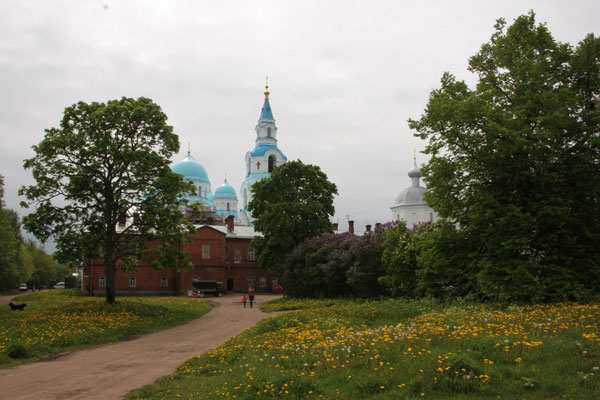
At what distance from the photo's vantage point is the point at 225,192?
90.8 m

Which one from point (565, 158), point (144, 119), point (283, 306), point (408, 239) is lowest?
point (283, 306)

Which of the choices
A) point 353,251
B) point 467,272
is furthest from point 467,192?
point 353,251

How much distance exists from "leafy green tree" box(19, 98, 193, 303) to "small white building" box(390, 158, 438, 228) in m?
50.0

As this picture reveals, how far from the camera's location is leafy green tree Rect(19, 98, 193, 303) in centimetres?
2461

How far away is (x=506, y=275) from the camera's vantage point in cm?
1756

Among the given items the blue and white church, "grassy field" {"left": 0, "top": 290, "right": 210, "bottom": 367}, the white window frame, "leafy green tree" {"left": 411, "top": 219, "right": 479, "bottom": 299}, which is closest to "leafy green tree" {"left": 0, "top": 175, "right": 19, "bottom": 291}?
"grassy field" {"left": 0, "top": 290, "right": 210, "bottom": 367}

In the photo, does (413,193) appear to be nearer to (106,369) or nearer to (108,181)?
(108,181)

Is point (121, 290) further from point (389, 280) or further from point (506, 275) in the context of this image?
point (506, 275)

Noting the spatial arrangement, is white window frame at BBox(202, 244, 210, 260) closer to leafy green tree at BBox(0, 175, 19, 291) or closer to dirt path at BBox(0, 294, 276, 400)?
leafy green tree at BBox(0, 175, 19, 291)

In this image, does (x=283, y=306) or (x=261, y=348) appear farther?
(x=283, y=306)

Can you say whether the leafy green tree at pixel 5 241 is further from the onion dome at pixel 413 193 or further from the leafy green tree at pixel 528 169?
the onion dome at pixel 413 193

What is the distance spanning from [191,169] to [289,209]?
1821 inches

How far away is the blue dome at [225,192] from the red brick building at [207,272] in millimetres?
28825

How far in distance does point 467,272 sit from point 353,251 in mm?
13421
